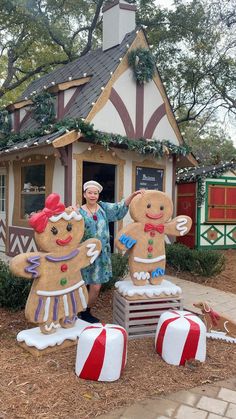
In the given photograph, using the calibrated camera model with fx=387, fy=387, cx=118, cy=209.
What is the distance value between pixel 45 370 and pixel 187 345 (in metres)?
1.30

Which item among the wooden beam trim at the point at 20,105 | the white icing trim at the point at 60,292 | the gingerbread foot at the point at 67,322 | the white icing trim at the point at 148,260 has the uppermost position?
the wooden beam trim at the point at 20,105

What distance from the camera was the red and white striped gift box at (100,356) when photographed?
319 centimetres

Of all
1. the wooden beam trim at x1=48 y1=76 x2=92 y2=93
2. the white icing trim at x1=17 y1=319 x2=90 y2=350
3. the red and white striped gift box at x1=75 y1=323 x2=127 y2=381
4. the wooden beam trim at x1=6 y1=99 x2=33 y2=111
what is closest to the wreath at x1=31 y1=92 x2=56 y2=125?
the wooden beam trim at x1=48 y1=76 x2=92 y2=93

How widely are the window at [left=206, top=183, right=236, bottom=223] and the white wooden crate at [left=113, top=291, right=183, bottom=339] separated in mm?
6547

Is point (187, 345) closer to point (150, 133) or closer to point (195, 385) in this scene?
point (195, 385)

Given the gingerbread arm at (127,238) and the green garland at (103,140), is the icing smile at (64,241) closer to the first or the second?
the gingerbread arm at (127,238)

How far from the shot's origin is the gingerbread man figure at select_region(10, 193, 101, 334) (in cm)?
362

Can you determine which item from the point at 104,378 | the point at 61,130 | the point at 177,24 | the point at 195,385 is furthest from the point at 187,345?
the point at 177,24

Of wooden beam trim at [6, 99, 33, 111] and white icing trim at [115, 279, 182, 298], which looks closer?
white icing trim at [115, 279, 182, 298]

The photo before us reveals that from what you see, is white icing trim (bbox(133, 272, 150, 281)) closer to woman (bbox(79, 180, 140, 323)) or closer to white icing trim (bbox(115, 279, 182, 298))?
white icing trim (bbox(115, 279, 182, 298))

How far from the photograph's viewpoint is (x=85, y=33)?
17.1m

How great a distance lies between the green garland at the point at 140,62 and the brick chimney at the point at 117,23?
1.17 metres

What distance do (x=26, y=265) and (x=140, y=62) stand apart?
6.55 meters

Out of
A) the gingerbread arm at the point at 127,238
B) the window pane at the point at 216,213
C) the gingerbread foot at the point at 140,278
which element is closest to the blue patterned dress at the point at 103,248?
the gingerbread arm at the point at 127,238
